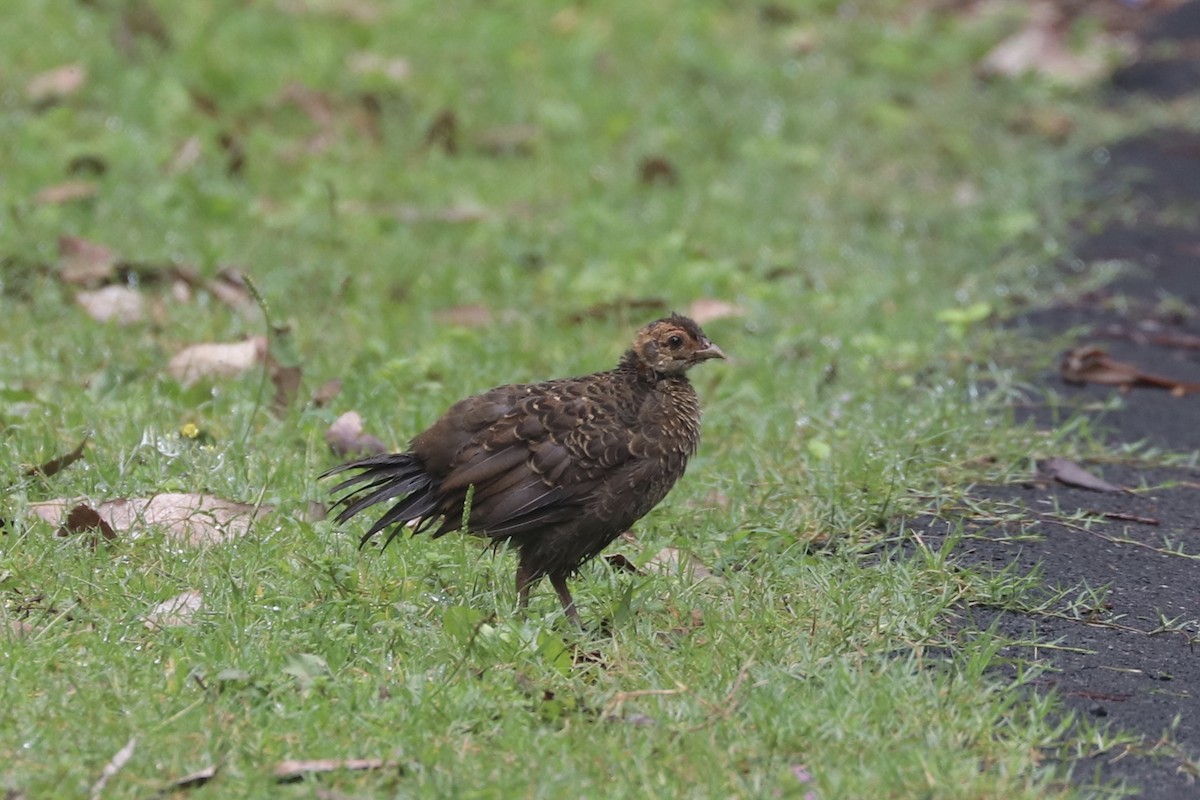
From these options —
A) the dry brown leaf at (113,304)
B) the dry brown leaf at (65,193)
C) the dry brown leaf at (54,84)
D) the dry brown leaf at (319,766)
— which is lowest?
the dry brown leaf at (113,304)

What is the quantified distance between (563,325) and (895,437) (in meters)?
1.96

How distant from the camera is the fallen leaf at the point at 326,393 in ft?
20.2

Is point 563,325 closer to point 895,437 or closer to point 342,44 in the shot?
point 895,437

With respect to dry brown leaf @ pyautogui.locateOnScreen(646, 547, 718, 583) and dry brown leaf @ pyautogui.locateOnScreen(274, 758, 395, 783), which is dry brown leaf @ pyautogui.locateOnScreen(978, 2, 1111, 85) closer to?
dry brown leaf @ pyautogui.locateOnScreen(646, 547, 718, 583)

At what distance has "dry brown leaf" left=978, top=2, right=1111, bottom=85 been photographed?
11.5 meters

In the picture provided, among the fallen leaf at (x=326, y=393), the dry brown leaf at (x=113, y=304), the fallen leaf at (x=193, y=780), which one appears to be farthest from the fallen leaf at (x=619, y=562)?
the dry brown leaf at (x=113, y=304)

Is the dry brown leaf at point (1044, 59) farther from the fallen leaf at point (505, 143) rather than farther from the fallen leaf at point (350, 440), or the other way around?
the fallen leaf at point (350, 440)

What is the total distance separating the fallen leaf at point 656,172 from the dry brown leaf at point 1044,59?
11.0ft

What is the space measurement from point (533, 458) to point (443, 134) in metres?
5.13

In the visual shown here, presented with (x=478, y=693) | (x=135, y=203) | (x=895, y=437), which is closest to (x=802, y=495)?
(x=895, y=437)

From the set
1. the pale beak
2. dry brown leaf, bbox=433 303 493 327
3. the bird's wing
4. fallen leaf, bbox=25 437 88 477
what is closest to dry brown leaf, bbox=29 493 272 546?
fallen leaf, bbox=25 437 88 477

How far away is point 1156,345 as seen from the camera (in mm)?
7305

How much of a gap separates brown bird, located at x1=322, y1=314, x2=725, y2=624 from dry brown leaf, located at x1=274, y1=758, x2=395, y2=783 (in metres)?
0.87

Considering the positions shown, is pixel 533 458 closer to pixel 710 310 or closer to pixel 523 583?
pixel 523 583
